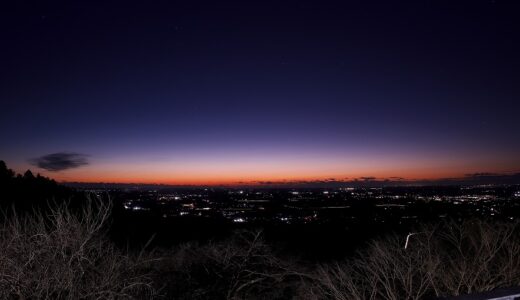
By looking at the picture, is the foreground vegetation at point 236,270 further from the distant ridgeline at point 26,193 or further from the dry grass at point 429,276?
the distant ridgeline at point 26,193

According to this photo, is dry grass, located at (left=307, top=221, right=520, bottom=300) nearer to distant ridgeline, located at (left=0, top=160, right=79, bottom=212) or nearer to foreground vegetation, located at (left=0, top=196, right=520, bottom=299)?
foreground vegetation, located at (left=0, top=196, right=520, bottom=299)

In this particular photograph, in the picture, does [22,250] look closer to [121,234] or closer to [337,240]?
[121,234]

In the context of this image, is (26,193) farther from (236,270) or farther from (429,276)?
(429,276)

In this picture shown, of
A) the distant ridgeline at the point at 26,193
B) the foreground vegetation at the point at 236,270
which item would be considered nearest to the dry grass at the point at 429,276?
the foreground vegetation at the point at 236,270

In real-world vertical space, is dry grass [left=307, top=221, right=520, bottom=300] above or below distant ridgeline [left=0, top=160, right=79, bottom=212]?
below

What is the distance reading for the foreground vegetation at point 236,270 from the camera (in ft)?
23.8

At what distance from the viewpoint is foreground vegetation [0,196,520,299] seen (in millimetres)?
7242

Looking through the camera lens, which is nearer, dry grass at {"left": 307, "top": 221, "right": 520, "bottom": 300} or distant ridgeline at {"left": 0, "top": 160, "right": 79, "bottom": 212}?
dry grass at {"left": 307, "top": 221, "right": 520, "bottom": 300}

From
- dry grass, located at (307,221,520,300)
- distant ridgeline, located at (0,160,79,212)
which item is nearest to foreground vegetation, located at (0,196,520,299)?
dry grass, located at (307,221,520,300)

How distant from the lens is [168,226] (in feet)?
130

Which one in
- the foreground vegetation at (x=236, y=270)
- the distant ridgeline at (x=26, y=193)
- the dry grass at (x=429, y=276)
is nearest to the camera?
the foreground vegetation at (x=236, y=270)

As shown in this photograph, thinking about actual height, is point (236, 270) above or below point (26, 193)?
below

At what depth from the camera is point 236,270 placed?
18062 mm

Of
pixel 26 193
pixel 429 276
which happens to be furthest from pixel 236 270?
pixel 26 193
